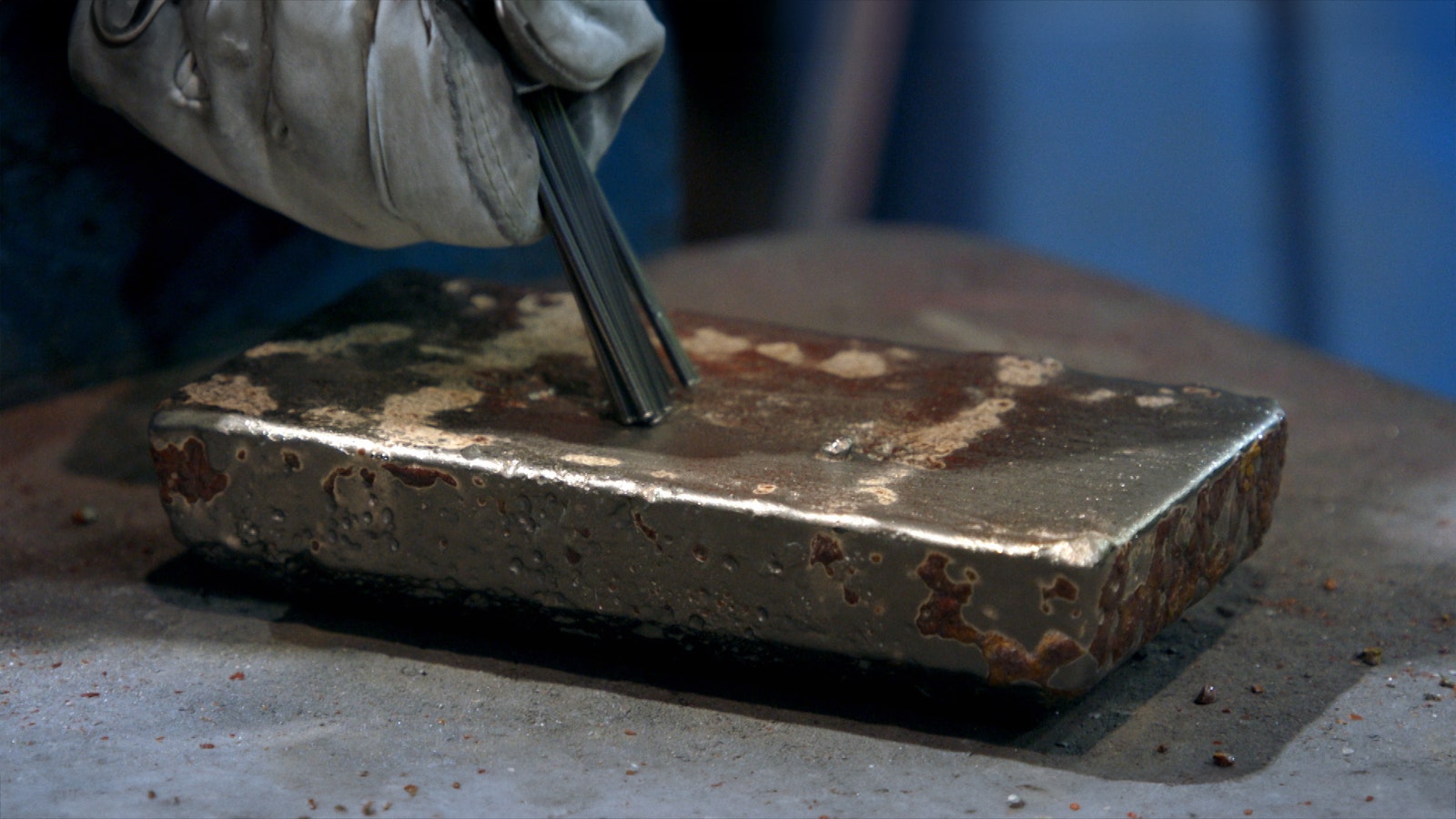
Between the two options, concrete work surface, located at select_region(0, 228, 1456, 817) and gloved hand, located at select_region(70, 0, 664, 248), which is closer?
concrete work surface, located at select_region(0, 228, 1456, 817)

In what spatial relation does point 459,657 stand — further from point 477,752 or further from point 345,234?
point 345,234

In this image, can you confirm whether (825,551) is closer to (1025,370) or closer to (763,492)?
(763,492)

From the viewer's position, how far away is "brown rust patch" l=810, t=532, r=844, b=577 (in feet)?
4.91

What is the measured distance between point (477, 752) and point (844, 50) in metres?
3.03

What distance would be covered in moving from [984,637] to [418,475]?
2.27 feet

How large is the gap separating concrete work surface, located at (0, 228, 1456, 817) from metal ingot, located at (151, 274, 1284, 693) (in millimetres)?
101

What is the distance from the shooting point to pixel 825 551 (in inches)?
Answer: 59.1


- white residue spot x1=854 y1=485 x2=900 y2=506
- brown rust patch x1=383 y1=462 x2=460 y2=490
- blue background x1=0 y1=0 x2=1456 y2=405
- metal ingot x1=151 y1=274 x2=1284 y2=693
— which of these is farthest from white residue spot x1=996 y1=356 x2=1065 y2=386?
blue background x1=0 y1=0 x2=1456 y2=405

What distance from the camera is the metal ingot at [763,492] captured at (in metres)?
1.47

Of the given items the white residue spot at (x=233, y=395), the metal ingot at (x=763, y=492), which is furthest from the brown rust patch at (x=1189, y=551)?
the white residue spot at (x=233, y=395)

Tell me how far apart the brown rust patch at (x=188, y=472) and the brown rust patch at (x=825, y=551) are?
77 cm

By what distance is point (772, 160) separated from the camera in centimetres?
422

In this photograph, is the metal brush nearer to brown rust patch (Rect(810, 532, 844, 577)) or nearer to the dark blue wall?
brown rust patch (Rect(810, 532, 844, 577))

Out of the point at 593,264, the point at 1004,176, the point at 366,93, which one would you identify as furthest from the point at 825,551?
the point at 1004,176
